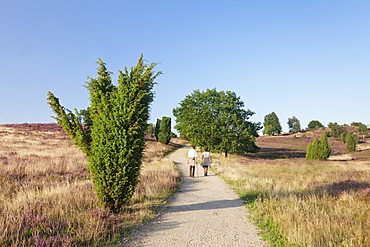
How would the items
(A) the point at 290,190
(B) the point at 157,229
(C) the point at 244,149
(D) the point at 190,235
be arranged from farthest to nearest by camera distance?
1. (C) the point at 244,149
2. (A) the point at 290,190
3. (B) the point at 157,229
4. (D) the point at 190,235

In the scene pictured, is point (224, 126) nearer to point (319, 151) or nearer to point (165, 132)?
point (319, 151)

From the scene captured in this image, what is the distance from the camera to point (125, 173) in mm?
5996

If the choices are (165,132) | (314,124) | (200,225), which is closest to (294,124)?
(314,124)

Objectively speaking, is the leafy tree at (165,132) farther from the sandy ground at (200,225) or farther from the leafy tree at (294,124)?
the leafy tree at (294,124)

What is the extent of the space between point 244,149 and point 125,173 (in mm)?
26234


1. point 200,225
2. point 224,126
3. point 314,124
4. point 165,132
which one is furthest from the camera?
point 314,124

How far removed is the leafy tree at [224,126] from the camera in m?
28.6

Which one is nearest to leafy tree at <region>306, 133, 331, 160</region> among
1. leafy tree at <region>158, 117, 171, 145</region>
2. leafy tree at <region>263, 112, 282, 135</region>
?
leafy tree at <region>158, 117, 171, 145</region>

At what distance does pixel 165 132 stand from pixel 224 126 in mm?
16497

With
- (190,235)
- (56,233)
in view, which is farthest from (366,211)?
(56,233)

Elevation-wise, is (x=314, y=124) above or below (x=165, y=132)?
above

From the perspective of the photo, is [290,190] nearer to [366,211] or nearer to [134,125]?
[366,211]

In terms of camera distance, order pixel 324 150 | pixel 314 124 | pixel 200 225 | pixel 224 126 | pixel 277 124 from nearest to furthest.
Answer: pixel 200 225 → pixel 324 150 → pixel 224 126 → pixel 277 124 → pixel 314 124

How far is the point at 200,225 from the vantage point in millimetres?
5863
